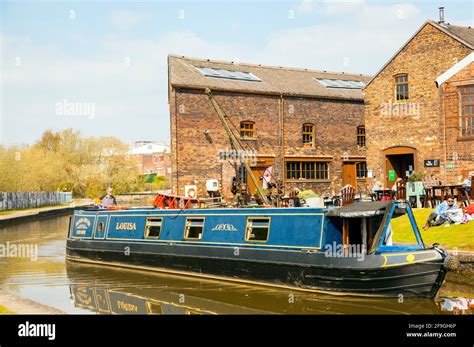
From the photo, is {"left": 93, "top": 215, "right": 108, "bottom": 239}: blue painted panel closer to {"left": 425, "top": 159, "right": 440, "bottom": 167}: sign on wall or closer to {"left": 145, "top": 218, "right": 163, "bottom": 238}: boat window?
{"left": 145, "top": 218, "right": 163, "bottom": 238}: boat window

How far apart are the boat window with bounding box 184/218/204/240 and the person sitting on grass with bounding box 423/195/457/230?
18.5ft

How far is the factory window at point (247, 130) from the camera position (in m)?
27.0

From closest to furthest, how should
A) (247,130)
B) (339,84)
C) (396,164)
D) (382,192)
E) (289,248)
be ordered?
(289,248), (382,192), (396,164), (247,130), (339,84)

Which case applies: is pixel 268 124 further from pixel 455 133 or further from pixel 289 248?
pixel 289 248

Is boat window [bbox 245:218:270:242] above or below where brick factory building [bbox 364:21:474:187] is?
below

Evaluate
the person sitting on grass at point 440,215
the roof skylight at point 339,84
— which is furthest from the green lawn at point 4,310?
the roof skylight at point 339,84

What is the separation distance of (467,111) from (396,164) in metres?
3.79

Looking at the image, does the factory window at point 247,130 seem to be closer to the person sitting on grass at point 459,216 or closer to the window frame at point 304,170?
the window frame at point 304,170

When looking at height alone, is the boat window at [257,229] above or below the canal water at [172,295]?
above

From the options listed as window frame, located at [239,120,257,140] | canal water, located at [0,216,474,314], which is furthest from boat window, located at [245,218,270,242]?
window frame, located at [239,120,257,140]

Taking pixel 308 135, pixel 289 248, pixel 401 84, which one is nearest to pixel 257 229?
pixel 289 248

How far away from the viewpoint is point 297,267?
11.2 m

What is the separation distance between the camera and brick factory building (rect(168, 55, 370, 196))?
25.1 meters

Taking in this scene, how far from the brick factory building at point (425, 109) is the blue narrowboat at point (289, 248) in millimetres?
9213
